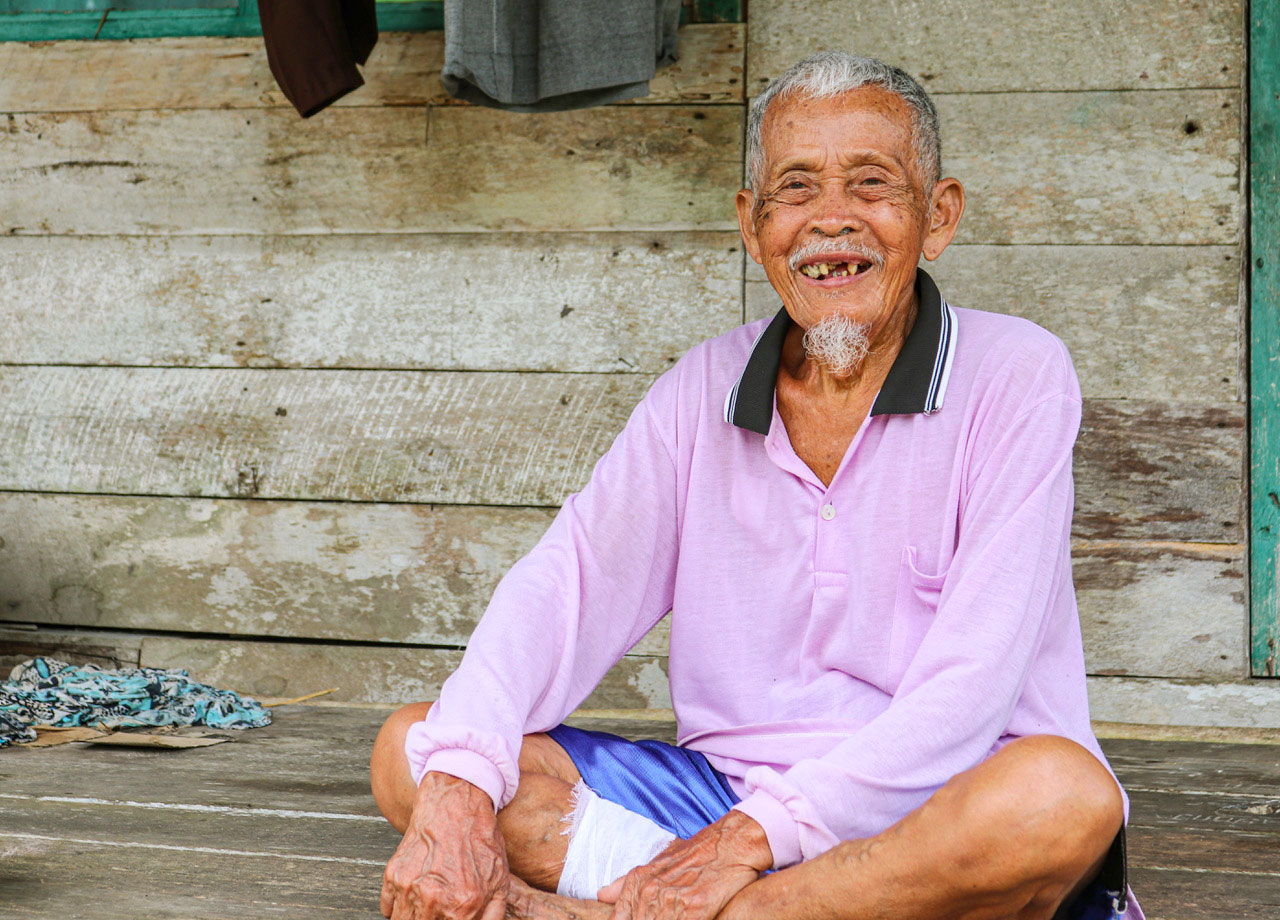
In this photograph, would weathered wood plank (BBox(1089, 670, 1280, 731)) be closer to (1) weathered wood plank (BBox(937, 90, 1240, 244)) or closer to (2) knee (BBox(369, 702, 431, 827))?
(1) weathered wood plank (BBox(937, 90, 1240, 244))

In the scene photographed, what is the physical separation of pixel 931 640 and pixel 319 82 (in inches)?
76.6

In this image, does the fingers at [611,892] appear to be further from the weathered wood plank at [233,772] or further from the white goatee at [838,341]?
the weathered wood plank at [233,772]

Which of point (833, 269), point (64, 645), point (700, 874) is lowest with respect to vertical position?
point (64, 645)

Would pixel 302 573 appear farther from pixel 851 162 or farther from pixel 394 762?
pixel 851 162

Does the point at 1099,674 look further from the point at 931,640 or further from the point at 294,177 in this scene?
the point at 294,177

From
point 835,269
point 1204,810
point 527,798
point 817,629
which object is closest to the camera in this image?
point 527,798

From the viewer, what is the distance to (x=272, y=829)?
2.16 metres

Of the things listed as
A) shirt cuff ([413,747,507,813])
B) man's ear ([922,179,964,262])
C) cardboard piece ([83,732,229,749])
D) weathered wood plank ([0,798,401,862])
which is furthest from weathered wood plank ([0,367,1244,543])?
shirt cuff ([413,747,507,813])

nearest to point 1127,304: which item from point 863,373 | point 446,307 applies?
point 863,373

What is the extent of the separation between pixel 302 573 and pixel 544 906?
206 centimetres

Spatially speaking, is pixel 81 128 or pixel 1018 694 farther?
pixel 81 128

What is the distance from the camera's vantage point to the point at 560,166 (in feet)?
10.5

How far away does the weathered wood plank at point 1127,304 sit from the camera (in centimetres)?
297

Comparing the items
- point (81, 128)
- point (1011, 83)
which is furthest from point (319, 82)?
point (1011, 83)
